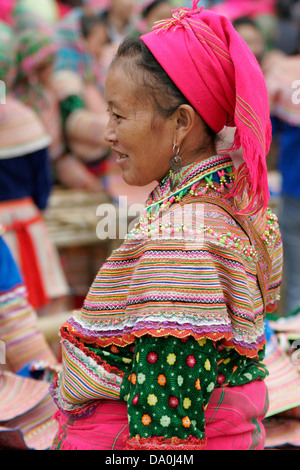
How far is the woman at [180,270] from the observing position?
1248mm

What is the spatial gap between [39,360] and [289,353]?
0.88 meters

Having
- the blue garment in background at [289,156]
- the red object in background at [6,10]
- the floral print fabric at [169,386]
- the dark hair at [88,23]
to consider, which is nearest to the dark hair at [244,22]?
the blue garment in background at [289,156]

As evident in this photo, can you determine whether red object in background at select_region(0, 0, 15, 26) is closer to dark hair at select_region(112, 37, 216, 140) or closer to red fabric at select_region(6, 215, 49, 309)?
red fabric at select_region(6, 215, 49, 309)

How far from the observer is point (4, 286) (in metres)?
2.25

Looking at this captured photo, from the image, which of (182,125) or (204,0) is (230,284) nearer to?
(182,125)

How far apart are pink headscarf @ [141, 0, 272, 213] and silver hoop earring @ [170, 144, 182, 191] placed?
0.33ft

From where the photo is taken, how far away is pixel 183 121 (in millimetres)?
1400

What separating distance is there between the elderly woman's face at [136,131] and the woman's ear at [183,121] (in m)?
0.01

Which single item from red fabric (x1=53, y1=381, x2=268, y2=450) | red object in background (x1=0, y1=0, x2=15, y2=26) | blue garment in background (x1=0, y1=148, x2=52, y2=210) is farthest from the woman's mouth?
red object in background (x1=0, y1=0, x2=15, y2=26)

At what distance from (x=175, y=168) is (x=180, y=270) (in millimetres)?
273

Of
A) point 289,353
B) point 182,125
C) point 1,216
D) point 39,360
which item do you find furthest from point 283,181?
point 182,125

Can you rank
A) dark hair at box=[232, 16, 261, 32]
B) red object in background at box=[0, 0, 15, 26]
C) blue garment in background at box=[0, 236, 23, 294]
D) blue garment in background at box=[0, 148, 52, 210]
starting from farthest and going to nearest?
red object in background at box=[0, 0, 15, 26]
dark hair at box=[232, 16, 261, 32]
blue garment in background at box=[0, 148, 52, 210]
blue garment in background at box=[0, 236, 23, 294]

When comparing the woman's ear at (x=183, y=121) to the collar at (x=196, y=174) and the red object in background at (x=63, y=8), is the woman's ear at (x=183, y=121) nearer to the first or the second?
the collar at (x=196, y=174)

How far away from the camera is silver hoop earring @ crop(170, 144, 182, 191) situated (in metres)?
1.42
